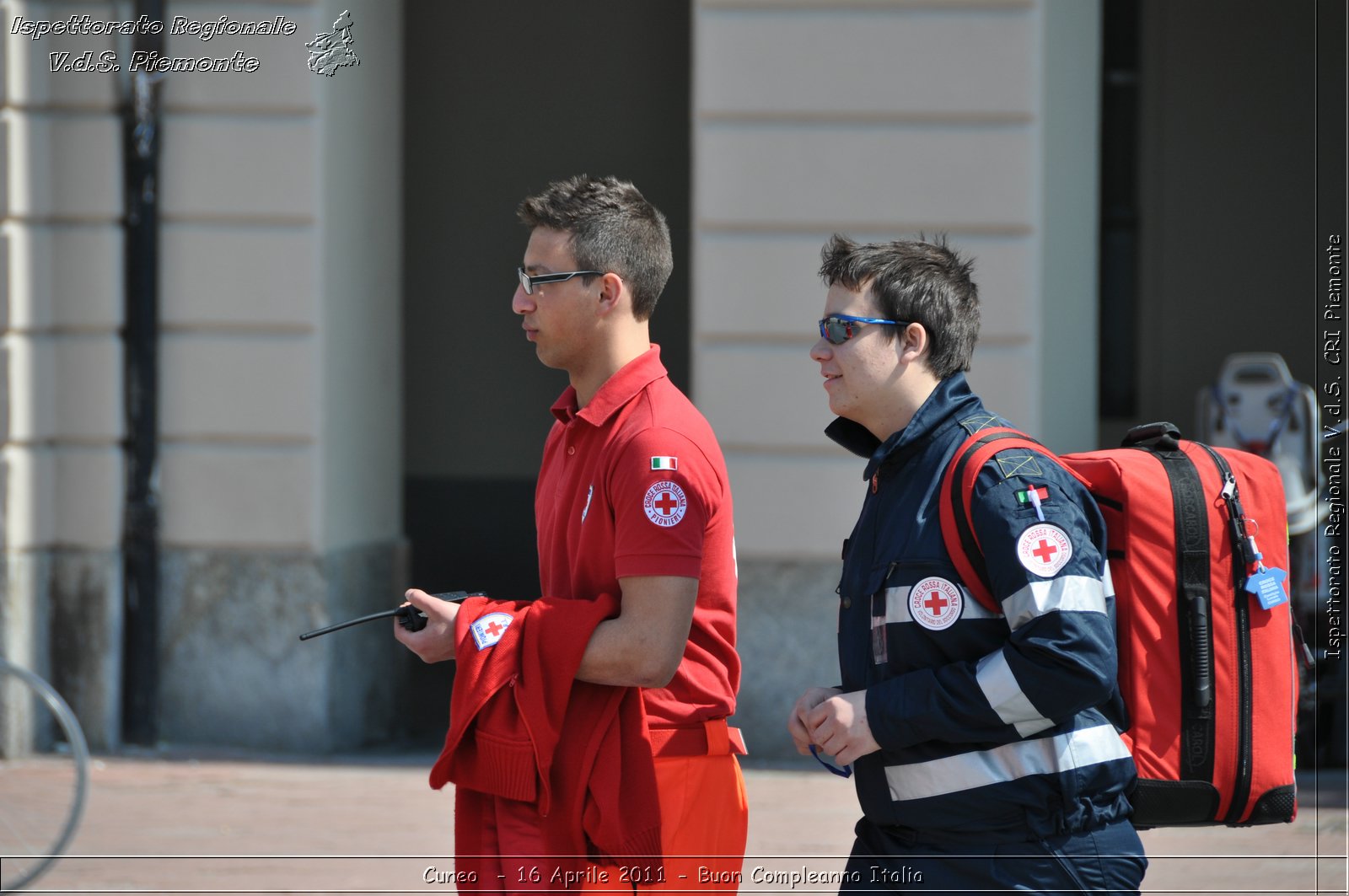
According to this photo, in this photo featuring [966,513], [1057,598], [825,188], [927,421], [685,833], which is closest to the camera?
[1057,598]

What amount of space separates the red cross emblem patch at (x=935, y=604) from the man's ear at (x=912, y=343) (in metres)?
0.42

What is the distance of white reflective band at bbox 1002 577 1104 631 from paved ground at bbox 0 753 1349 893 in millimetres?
2937

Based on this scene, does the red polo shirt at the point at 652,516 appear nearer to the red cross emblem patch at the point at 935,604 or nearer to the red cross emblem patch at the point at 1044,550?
the red cross emblem patch at the point at 935,604

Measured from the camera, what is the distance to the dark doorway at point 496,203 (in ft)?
26.3

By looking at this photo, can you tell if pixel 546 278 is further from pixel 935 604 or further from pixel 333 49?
pixel 333 49

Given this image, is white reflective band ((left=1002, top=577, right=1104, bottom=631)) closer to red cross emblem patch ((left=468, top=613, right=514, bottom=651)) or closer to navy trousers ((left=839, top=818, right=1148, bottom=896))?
navy trousers ((left=839, top=818, right=1148, bottom=896))

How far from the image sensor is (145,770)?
6.73 meters

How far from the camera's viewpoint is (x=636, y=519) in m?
2.76

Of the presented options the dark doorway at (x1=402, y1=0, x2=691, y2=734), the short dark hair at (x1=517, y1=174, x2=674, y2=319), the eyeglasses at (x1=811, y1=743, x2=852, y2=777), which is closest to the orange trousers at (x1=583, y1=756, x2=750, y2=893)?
the eyeglasses at (x1=811, y1=743, x2=852, y2=777)

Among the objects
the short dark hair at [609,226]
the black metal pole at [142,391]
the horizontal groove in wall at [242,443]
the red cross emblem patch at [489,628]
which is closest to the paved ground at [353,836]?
the black metal pole at [142,391]

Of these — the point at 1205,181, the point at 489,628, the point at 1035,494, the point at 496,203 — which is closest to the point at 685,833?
the point at 489,628

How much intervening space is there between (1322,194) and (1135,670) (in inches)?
265

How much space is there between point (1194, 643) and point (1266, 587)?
0.15m

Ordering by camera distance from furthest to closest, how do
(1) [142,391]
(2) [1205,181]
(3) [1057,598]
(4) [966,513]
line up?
(2) [1205,181] → (1) [142,391] → (4) [966,513] → (3) [1057,598]
